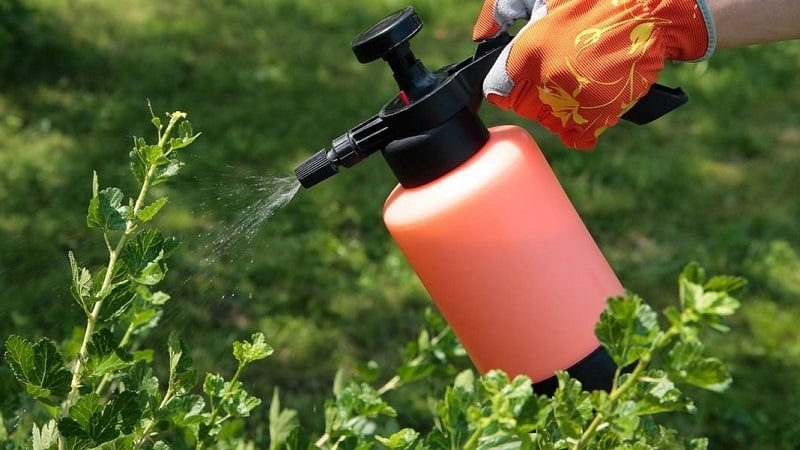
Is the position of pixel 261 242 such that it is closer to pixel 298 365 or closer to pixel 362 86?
pixel 298 365

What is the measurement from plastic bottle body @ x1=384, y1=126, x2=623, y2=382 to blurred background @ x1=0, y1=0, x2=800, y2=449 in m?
0.49

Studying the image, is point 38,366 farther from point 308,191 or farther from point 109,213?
point 308,191

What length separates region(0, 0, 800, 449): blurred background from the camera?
2.89 m

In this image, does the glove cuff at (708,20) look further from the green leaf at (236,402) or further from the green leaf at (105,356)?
the green leaf at (105,356)

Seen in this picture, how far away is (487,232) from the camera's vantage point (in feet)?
4.74

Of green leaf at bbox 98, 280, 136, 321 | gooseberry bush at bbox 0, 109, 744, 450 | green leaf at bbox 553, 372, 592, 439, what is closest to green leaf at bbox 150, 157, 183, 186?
gooseberry bush at bbox 0, 109, 744, 450

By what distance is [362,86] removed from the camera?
179 inches

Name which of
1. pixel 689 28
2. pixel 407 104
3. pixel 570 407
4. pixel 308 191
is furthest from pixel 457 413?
pixel 308 191

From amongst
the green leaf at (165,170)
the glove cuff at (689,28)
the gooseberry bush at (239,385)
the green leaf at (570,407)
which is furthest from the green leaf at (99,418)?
the glove cuff at (689,28)

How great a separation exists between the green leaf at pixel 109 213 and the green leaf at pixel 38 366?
142 mm

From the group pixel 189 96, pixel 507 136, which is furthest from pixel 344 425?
pixel 189 96

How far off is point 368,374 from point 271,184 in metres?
0.46

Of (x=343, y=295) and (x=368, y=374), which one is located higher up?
(x=368, y=374)

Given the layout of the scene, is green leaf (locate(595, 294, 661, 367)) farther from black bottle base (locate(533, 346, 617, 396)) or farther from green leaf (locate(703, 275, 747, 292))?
black bottle base (locate(533, 346, 617, 396))
